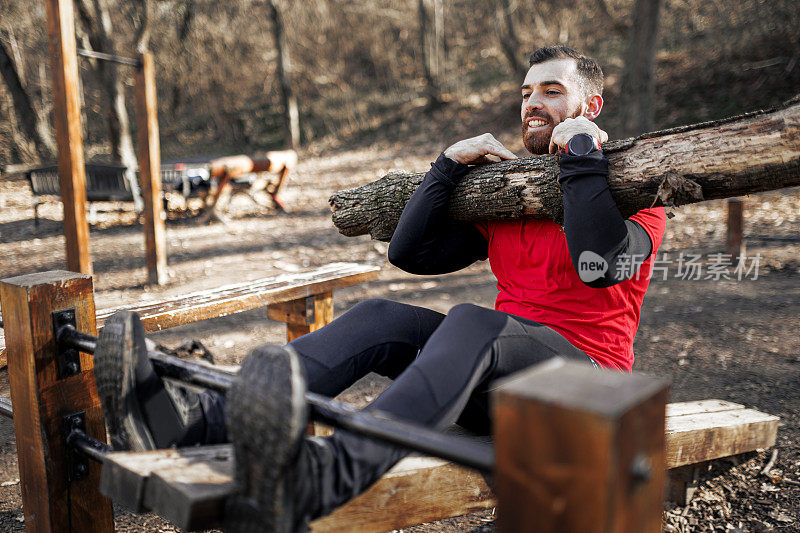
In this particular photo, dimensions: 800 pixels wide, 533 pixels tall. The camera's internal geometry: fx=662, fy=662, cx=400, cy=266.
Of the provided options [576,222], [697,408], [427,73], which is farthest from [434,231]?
[427,73]

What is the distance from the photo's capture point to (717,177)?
82.3 inches

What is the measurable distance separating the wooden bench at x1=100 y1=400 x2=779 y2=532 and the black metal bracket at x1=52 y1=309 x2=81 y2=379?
25.4 inches

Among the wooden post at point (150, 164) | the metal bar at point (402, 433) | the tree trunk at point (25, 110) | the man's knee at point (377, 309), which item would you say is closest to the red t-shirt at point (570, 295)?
the man's knee at point (377, 309)

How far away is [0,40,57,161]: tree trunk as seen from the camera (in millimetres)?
15328

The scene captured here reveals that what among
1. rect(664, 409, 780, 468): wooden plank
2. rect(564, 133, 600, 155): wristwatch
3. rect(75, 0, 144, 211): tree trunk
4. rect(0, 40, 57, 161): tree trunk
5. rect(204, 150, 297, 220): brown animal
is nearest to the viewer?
rect(564, 133, 600, 155): wristwatch

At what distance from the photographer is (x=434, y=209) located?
2.66m

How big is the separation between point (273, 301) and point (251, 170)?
8.23 metres

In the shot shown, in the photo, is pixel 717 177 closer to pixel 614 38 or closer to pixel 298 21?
pixel 614 38

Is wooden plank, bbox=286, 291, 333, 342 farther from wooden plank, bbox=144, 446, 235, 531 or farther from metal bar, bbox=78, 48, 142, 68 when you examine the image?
metal bar, bbox=78, 48, 142, 68

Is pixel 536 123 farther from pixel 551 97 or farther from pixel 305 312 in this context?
pixel 305 312

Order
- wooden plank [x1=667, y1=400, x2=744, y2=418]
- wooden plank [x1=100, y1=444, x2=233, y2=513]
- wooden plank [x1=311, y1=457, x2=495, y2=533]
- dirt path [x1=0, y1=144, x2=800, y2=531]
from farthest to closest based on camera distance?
dirt path [x1=0, y1=144, x2=800, y2=531] → wooden plank [x1=667, y1=400, x2=744, y2=418] → wooden plank [x1=311, y1=457, x2=495, y2=533] → wooden plank [x1=100, y1=444, x2=233, y2=513]

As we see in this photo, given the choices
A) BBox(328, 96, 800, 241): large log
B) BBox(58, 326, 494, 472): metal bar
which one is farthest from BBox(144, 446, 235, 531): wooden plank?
BBox(328, 96, 800, 241): large log

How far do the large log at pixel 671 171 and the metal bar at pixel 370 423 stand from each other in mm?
1186

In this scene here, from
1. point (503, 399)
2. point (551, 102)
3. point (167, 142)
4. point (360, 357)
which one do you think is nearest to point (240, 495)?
point (503, 399)
